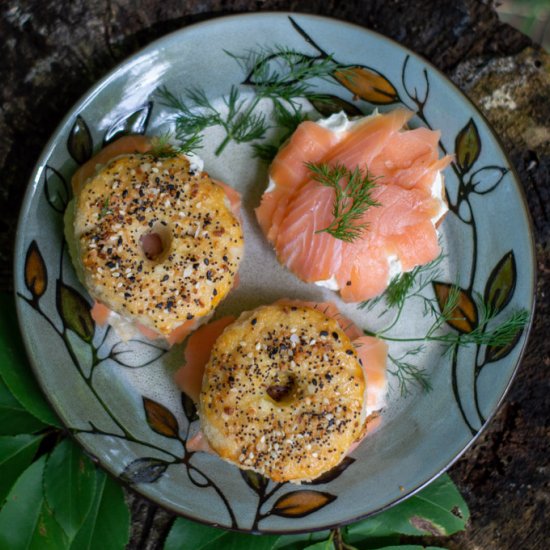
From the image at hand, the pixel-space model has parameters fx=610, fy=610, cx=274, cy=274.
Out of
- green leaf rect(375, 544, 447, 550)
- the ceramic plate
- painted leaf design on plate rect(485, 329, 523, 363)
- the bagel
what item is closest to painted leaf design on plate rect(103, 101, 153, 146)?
the ceramic plate

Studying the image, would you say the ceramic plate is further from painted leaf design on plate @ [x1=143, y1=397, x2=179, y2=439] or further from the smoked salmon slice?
the smoked salmon slice

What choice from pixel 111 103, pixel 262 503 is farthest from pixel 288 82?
pixel 262 503

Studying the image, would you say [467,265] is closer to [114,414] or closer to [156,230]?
[156,230]

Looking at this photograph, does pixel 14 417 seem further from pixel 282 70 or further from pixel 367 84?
pixel 367 84

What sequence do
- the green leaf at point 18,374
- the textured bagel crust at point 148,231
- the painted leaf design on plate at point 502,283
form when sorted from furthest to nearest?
the painted leaf design on plate at point 502,283 < the green leaf at point 18,374 < the textured bagel crust at point 148,231

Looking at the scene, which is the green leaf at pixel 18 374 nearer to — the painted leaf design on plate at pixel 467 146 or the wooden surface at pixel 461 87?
the wooden surface at pixel 461 87

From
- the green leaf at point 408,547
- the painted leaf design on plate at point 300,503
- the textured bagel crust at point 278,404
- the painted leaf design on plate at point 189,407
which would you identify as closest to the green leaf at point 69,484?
the painted leaf design on plate at point 189,407

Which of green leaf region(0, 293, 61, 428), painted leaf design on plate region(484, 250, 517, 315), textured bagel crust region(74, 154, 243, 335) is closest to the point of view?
textured bagel crust region(74, 154, 243, 335)
